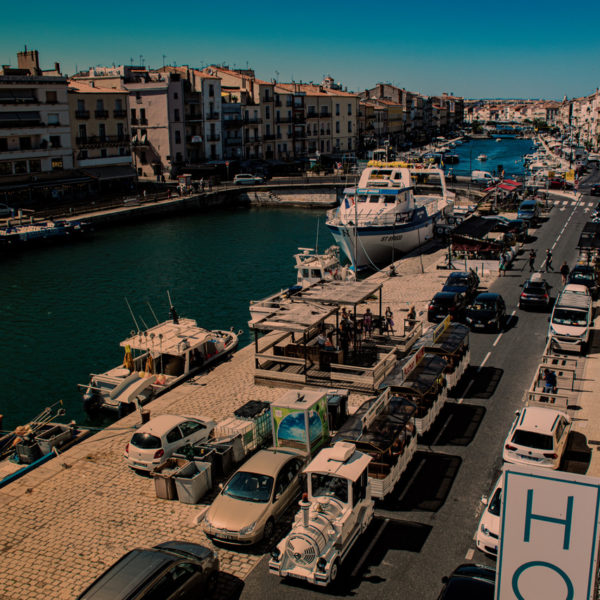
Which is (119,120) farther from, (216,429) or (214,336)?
(216,429)

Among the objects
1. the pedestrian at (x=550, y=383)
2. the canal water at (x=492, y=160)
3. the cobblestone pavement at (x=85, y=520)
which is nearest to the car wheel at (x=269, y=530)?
the cobblestone pavement at (x=85, y=520)

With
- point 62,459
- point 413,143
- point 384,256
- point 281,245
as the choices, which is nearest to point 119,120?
point 281,245

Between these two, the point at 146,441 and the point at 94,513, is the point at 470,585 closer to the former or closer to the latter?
the point at 94,513

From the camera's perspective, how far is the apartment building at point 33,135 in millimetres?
65375

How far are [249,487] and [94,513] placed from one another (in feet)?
12.9

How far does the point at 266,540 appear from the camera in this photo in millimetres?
13734

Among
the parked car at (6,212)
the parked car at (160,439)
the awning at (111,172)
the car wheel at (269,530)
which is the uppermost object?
the awning at (111,172)

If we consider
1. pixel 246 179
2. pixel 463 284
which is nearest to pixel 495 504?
pixel 463 284

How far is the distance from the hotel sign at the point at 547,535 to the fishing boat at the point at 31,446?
15.7 meters

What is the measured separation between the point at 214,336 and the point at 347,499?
1469 centimetres

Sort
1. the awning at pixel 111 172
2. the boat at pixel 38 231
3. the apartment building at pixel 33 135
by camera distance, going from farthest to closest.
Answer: the awning at pixel 111 172, the apartment building at pixel 33 135, the boat at pixel 38 231

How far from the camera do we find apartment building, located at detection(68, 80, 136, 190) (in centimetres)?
7498

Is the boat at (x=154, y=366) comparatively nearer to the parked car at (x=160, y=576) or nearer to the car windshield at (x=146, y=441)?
the car windshield at (x=146, y=441)

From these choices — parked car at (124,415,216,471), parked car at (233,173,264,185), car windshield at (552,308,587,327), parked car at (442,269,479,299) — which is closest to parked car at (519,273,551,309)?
parked car at (442,269,479,299)
